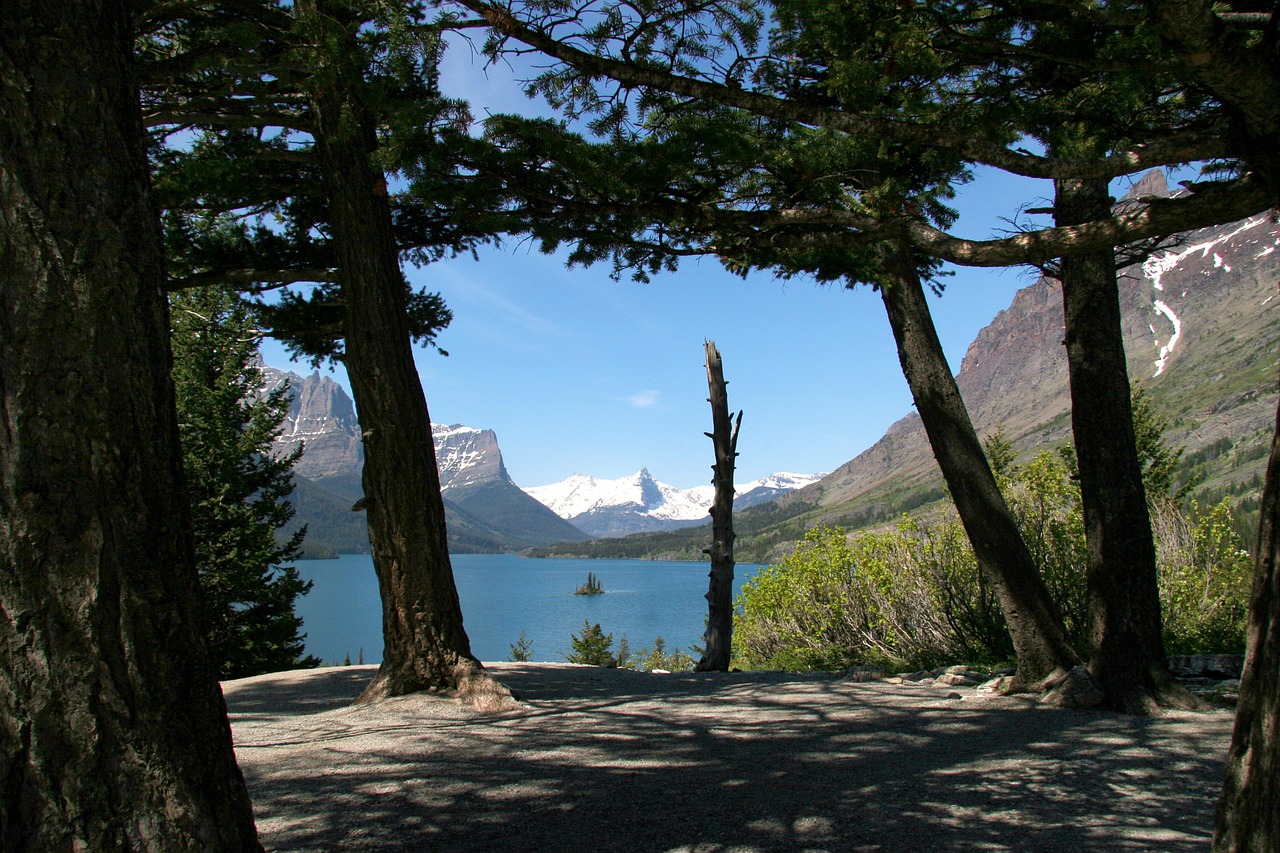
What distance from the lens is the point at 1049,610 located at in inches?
221

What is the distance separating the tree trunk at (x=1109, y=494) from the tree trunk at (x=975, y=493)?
0.40 metres

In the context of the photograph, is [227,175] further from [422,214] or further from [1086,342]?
[1086,342]

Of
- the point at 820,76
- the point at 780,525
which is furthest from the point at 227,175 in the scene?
the point at 780,525

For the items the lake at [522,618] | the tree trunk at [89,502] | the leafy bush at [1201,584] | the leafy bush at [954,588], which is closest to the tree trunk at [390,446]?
the tree trunk at [89,502]

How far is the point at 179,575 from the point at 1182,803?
3.57m

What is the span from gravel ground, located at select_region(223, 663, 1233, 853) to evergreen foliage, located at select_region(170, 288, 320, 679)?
11.0m

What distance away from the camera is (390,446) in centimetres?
523

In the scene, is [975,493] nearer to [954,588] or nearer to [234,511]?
[954,588]

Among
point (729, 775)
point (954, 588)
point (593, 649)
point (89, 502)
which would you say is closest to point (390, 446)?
point (729, 775)

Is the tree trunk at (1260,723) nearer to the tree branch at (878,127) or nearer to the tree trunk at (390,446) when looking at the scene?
the tree branch at (878,127)

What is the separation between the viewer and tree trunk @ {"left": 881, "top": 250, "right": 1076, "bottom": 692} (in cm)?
556

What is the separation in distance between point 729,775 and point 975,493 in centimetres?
332

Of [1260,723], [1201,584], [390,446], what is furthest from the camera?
[1201,584]

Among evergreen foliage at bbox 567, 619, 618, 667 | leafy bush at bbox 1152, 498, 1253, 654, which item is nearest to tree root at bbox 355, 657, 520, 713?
leafy bush at bbox 1152, 498, 1253, 654
